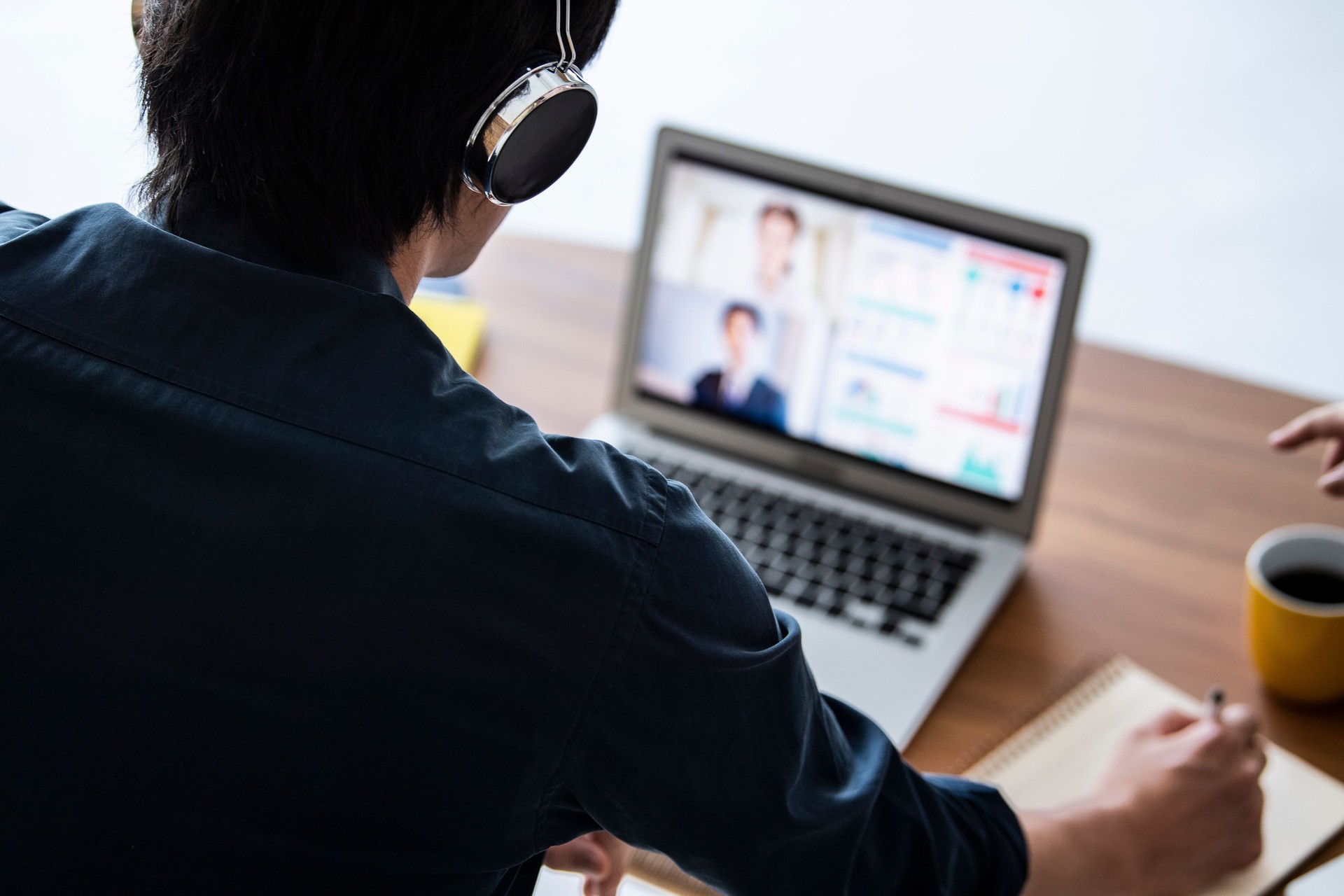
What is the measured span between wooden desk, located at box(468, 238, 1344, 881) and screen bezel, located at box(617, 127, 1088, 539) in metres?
0.08

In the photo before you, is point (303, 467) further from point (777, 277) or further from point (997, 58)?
point (997, 58)

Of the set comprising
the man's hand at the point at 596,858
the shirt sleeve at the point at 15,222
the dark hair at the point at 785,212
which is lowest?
the man's hand at the point at 596,858

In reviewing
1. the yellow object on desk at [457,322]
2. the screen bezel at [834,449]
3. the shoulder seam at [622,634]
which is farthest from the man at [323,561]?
the yellow object on desk at [457,322]

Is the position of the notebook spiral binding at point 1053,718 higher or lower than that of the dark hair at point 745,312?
lower

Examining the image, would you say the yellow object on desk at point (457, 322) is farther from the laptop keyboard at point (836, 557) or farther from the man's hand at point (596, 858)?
the man's hand at point (596, 858)

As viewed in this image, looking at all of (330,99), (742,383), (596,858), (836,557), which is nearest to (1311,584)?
(836,557)

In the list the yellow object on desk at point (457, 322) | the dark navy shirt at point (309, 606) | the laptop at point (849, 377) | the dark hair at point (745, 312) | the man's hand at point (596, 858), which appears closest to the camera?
the dark navy shirt at point (309, 606)

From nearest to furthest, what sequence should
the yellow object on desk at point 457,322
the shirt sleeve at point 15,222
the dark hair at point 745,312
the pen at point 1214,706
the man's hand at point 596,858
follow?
1. the shirt sleeve at point 15,222
2. the man's hand at point 596,858
3. the pen at point 1214,706
4. the dark hair at point 745,312
5. the yellow object on desk at point 457,322

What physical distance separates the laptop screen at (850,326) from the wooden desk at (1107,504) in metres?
0.12

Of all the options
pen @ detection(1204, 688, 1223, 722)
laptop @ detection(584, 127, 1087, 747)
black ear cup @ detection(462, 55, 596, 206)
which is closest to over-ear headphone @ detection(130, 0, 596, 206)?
black ear cup @ detection(462, 55, 596, 206)

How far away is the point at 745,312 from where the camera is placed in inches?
51.6

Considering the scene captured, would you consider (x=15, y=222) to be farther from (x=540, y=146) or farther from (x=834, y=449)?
(x=834, y=449)

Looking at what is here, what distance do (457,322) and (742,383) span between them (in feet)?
1.17

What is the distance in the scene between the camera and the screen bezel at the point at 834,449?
3.97 ft
